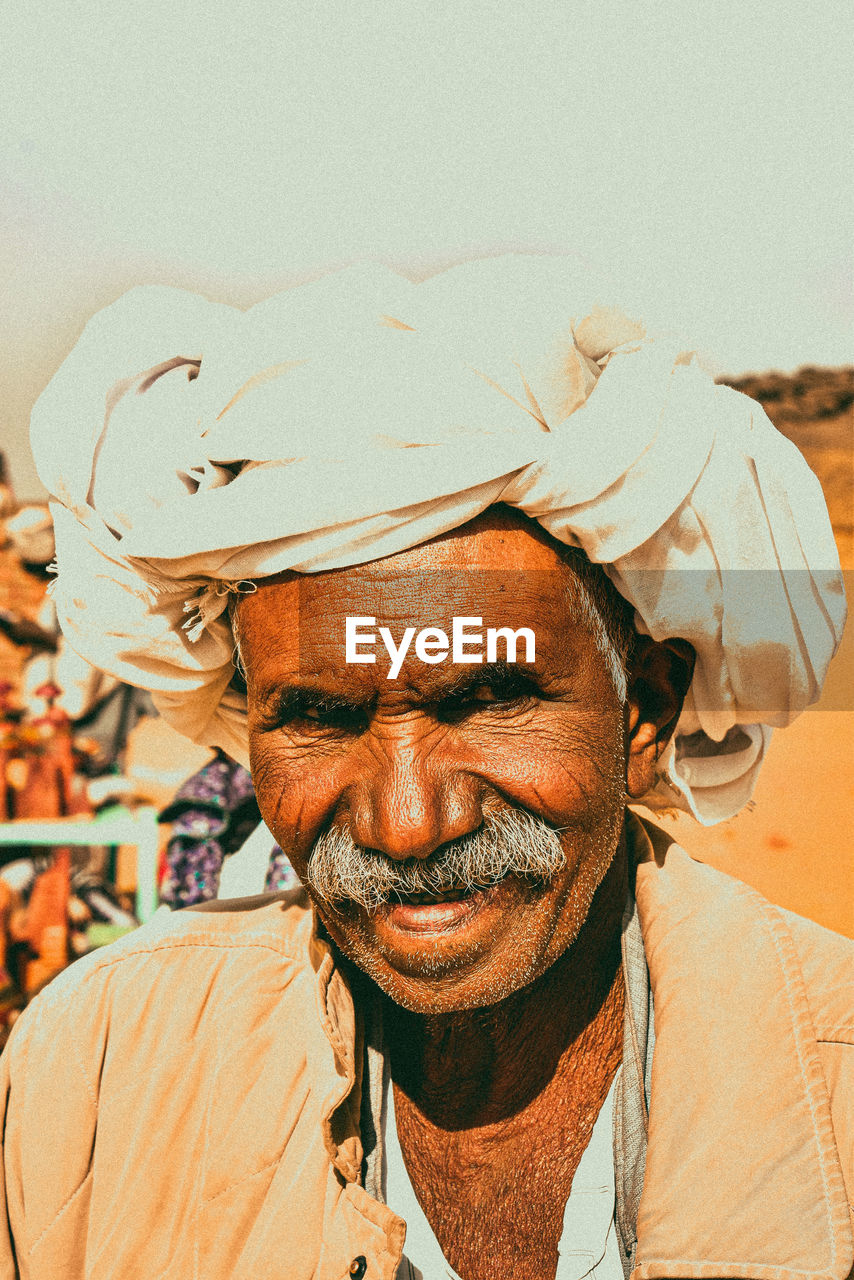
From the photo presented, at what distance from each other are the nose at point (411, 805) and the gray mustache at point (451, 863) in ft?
0.10

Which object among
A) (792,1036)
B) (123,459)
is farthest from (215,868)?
(792,1036)

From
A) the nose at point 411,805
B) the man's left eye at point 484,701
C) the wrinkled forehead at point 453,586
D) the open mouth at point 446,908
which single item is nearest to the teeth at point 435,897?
the open mouth at point 446,908

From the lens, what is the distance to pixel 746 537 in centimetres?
179

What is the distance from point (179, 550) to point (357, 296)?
50cm

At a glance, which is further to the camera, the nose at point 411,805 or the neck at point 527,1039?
the neck at point 527,1039

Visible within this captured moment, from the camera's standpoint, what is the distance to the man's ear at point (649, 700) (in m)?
1.97

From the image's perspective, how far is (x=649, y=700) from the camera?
2006mm

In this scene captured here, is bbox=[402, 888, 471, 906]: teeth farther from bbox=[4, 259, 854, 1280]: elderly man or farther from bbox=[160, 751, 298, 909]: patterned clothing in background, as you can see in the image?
bbox=[160, 751, 298, 909]: patterned clothing in background

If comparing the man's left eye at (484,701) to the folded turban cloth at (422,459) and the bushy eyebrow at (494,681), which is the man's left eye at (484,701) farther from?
the folded turban cloth at (422,459)

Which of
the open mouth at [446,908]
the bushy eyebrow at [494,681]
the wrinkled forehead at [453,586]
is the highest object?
the wrinkled forehead at [453,586]

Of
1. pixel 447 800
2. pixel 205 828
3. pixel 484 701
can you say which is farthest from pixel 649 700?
pixel 205 828

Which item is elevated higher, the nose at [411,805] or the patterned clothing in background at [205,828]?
the nose at [411,805]

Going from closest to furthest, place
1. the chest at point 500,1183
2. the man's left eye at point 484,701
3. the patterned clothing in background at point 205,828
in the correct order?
the man's left eye at point 484,701 < the chest at point 500,1183 < the patterned clothing in background at point 205,828

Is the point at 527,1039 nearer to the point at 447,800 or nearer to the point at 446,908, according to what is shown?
the point at 446,908
